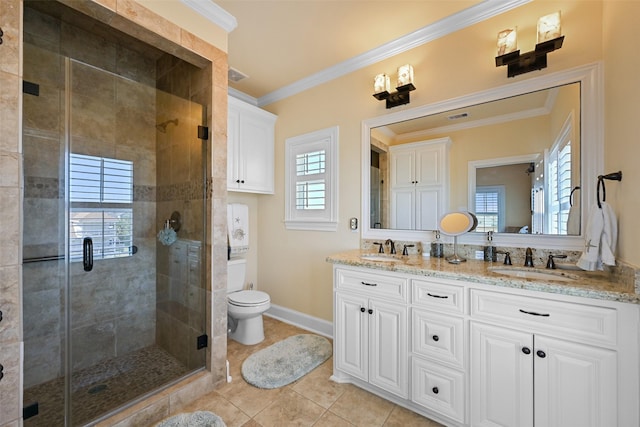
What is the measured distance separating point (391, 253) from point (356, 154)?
3.22 feet

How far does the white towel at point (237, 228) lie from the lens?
276 cm

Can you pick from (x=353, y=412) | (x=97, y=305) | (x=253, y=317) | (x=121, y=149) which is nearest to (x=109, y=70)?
(x=121, y=149)

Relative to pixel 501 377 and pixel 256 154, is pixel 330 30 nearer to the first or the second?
pixel 256 154

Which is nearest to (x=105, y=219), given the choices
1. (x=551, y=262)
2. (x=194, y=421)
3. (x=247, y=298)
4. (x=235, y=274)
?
(x=235, y=274)

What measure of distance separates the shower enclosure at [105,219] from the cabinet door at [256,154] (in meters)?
0.70

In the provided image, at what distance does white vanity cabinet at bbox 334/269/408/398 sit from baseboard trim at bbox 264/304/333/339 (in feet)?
2.45

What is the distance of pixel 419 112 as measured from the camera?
7.16ft

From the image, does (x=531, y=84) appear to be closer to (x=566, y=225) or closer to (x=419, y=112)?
(x=419, y=112)

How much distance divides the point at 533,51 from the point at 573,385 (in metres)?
1.87

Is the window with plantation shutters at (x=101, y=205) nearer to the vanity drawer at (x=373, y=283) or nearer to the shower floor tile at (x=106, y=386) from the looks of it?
the shower floor tile at (x=106, y=386)

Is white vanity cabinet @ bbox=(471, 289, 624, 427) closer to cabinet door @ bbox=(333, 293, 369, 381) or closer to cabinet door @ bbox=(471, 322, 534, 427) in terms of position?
cabinet door @ bbox=(471, 322, 534, 427)

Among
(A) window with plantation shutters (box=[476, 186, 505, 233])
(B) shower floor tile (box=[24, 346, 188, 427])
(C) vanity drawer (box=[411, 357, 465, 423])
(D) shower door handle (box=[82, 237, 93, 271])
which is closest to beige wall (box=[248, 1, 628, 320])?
(A) window with plantation shutters (box=[476, 186, 505, 233])

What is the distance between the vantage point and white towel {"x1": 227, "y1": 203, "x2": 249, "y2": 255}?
2.76m

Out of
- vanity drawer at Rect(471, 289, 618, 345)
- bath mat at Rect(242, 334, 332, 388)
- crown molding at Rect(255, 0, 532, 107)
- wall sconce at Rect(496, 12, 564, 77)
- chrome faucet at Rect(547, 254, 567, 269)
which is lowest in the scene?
bath mat at Rect(242, 334, 332, 388)
